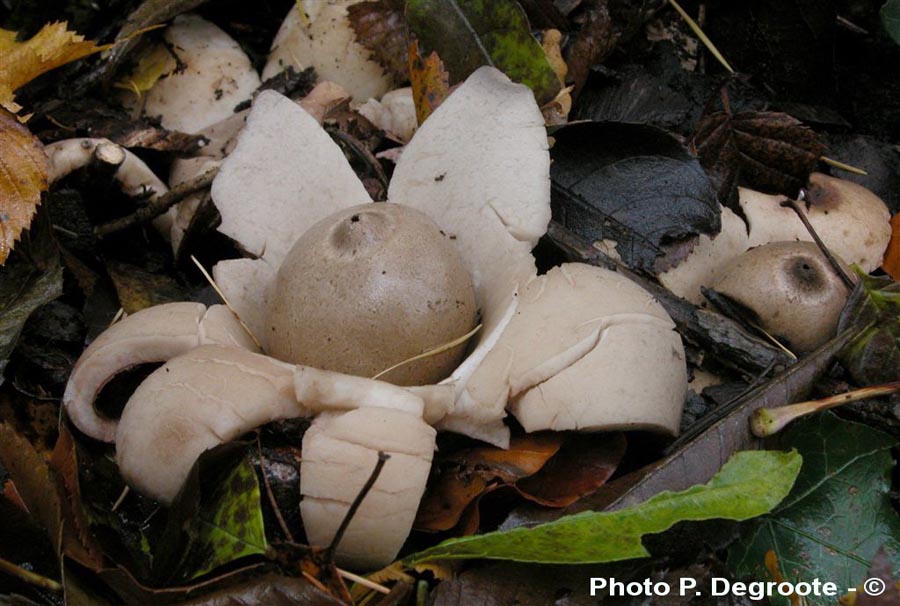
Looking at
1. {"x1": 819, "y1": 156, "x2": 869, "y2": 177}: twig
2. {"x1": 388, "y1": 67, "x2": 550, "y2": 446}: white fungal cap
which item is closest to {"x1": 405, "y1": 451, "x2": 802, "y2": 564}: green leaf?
Result: {"x1": 388, "y1": 67, "x2": 550, "y2": 446}: white fungal cap

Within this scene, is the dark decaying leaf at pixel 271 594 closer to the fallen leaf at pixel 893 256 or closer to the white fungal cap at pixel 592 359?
the white fungal cap at pixel 592 359

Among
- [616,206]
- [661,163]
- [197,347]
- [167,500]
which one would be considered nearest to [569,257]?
[616,206]

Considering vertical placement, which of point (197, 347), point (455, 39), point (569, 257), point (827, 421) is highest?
point (455, 39)

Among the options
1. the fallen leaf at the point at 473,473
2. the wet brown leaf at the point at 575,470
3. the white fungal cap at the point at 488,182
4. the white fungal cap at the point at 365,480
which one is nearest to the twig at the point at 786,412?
the wet brown leaf at the point at 575,470

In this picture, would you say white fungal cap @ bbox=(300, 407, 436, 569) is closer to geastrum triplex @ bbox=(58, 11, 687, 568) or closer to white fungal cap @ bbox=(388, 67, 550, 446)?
geastrum triplex @ bbox=(58, 11, 687, 568)

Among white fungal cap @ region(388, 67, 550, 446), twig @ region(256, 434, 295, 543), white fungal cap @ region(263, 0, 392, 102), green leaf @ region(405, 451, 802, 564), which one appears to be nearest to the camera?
green leaf @ region(405, 451, 802, 564)

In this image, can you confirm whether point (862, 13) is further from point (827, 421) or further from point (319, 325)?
point (319, 325)
